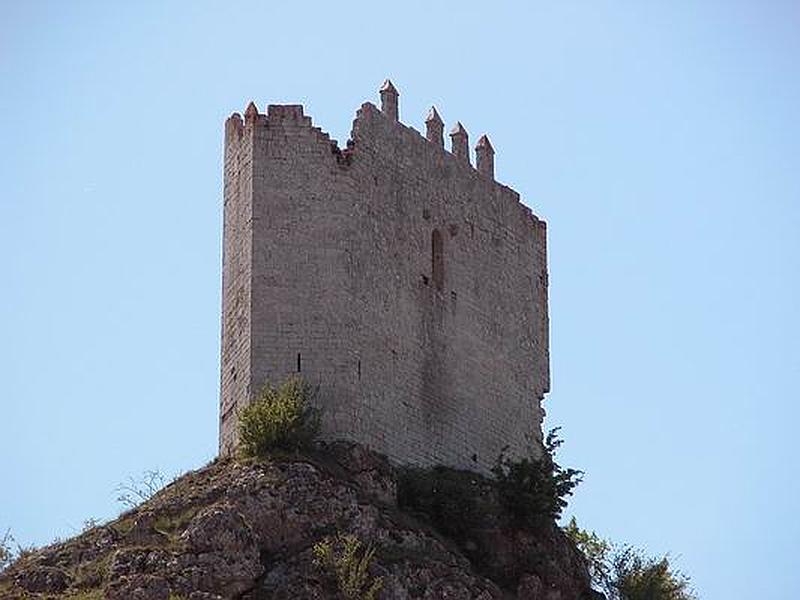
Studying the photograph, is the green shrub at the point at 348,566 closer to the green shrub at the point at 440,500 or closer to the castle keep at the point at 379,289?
the green shrub at the point at 440,500

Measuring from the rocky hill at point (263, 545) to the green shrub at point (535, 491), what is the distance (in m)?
1.84

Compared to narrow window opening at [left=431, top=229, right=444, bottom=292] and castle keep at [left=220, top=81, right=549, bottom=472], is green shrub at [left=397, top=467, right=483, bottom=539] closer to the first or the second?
castle keep at [left=220, top=81, right=549, bottom=472]

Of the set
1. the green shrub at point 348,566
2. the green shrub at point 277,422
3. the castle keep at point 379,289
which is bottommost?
the green shrub at point 348,566

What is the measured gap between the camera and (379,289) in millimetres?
56875

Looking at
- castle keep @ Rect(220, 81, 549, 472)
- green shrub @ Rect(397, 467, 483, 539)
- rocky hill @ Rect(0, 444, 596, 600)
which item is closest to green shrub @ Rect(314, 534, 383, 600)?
rocky hill @ Rect(0, 444, 596, 600)

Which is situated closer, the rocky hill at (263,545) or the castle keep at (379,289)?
the rocky hill at (263,545)

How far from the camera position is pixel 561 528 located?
196 feet

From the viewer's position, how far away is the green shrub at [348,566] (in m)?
50.5

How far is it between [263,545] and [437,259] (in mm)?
9456

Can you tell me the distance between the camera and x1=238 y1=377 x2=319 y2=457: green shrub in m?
53.7

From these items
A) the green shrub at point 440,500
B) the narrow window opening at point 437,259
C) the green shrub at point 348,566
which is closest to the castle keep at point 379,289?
the narrow window opening at point 437,259

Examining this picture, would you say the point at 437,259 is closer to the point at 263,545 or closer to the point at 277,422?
the point at 277,422

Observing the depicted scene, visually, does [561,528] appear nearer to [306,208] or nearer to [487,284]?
[487,284]

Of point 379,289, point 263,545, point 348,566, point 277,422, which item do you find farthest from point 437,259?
point 348,566
